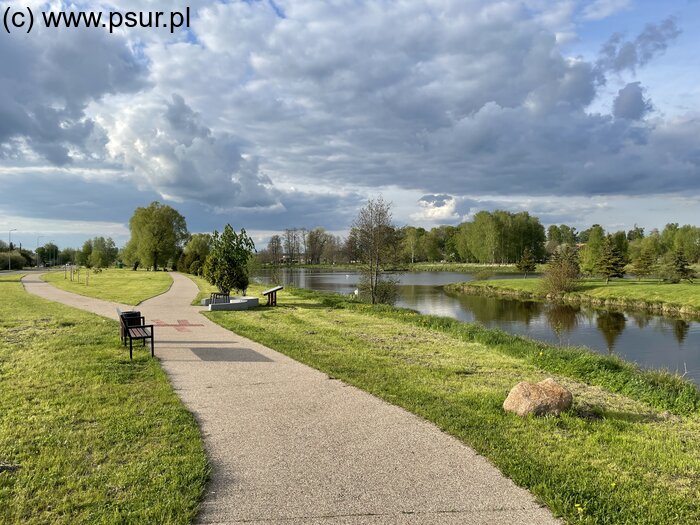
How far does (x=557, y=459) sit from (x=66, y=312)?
1741 centimetres

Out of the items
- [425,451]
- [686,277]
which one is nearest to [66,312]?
[425,451]

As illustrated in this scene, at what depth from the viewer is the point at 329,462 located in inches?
191

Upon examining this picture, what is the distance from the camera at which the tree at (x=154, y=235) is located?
68.2 m

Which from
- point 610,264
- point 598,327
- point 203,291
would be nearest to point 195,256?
point 203,291

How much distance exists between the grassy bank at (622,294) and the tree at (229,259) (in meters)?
25.7

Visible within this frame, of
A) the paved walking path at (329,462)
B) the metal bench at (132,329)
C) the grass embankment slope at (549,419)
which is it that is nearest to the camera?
the paved walking path at (329,462)

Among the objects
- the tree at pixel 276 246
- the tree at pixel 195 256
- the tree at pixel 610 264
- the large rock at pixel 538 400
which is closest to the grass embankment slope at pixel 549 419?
the large rock at pixel 538 400

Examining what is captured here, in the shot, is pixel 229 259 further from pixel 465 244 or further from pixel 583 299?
pixel 465 244

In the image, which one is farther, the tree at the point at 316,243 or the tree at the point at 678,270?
the tree at the point at 316,243

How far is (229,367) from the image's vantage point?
9211 mm

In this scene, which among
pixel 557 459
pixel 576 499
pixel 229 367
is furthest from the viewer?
pixel 229 367

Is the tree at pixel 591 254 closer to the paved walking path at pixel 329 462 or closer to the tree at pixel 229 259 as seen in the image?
the tree at pixel 229 259

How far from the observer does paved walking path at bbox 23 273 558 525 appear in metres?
3.94

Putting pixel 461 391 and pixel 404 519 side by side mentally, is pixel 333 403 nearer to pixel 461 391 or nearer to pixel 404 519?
pixel 461 391
